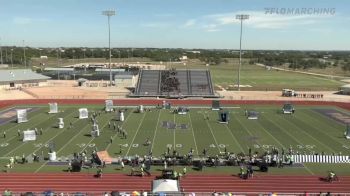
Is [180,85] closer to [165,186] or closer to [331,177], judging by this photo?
[331,177]

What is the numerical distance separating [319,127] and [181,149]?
19.4 meters

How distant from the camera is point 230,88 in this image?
3462 inches

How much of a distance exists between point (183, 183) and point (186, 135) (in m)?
14.8

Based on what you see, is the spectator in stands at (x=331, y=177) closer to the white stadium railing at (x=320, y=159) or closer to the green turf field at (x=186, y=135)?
the green turf field at (x=186, y=135)

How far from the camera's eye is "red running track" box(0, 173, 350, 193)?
86.9 ft

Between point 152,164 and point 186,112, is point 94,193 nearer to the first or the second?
point 152,164

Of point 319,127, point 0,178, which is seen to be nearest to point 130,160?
point 0,178

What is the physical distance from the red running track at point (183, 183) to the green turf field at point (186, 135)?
214 centimetres

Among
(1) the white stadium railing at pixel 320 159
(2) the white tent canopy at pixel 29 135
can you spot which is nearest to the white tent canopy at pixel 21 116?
(2) the white tent canopy at pixel 29 135

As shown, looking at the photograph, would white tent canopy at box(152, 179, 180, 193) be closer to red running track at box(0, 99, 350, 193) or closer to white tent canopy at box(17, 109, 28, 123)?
red running track at box(0, 99, 350, 193)

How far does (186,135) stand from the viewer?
42.0 m

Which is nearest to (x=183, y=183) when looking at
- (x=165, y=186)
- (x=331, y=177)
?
(x=165, y=186)

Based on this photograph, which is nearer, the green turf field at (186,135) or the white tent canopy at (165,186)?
the white tent canopy at (165,186)

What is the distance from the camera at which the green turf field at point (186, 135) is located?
118ft
